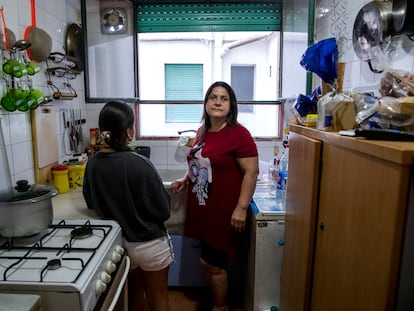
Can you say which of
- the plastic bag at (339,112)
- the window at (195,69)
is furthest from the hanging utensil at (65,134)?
the plastic bag at (339,112)

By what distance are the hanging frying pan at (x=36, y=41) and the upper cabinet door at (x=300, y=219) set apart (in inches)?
57.4

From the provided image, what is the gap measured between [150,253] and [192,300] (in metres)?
0.90

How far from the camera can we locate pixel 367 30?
131cm

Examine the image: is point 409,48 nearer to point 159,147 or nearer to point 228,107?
point 228,107

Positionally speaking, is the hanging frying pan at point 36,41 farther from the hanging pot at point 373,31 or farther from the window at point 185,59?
the hanging pot at point 373,31

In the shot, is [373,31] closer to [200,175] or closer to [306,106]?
[306,106]

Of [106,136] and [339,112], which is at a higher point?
[339,112]

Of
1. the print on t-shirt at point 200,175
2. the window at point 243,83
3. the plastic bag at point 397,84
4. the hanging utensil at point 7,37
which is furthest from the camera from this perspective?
the window at point 243,83

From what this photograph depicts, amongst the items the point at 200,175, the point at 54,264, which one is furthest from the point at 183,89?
the point at 54,264

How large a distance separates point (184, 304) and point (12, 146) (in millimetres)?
1404

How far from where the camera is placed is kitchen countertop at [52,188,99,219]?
144cm

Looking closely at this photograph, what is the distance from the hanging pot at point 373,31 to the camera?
1.18m

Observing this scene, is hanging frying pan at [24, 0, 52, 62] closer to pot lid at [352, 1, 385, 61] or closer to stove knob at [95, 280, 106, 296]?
stove knob at [95, 280, 106, 296]

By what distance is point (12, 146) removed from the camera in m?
1.55
